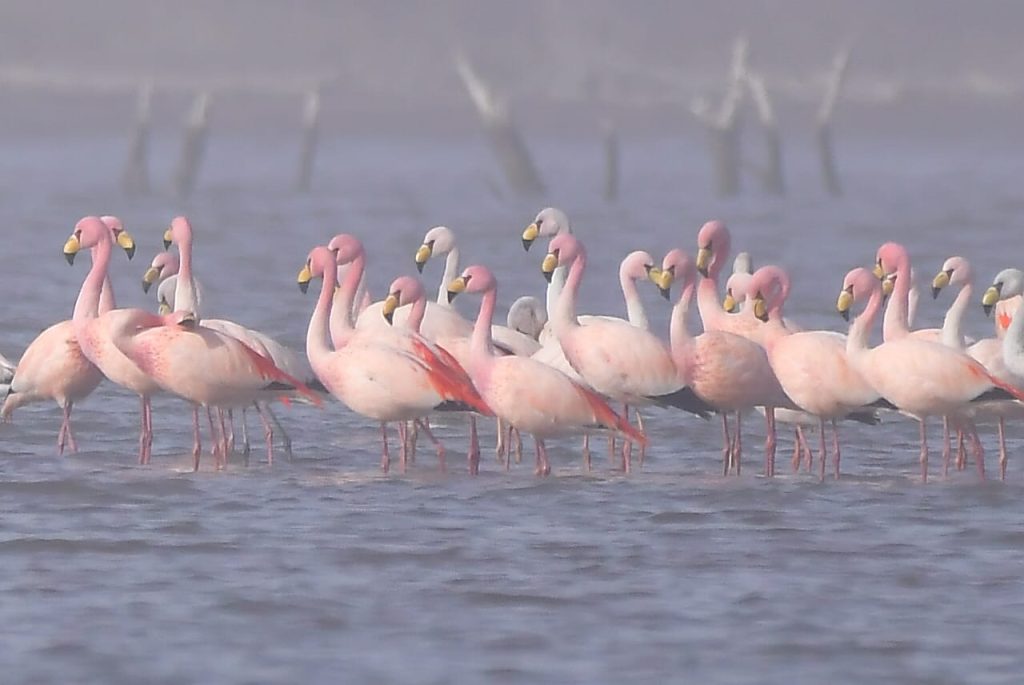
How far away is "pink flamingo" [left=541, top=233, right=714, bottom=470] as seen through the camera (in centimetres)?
1119

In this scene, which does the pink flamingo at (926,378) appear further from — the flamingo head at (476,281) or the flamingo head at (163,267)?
the flamingo head at (163,267)

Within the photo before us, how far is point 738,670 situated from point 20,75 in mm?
48789

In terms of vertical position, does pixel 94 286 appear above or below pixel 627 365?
above

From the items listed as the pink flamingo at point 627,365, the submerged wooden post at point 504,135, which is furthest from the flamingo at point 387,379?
the submerged wooden post at point 504,135

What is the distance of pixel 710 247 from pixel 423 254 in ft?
4.56

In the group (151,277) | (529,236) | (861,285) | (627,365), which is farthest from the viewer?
(151,277)

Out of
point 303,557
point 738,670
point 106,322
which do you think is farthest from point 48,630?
point 106,322

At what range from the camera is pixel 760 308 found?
1146 centimetres

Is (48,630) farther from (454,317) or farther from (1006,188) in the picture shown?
(1006,188)

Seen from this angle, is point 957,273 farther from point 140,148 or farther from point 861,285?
point 140,148

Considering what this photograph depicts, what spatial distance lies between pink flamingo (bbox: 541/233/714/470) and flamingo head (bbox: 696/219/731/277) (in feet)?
2.46

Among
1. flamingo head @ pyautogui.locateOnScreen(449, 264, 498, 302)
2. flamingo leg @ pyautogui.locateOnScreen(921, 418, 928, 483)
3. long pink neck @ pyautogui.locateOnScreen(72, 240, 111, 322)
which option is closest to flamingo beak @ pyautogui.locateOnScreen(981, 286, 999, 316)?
flamingo leg @ pyautogui.locateOnScreen(921, 418, 928, 483)

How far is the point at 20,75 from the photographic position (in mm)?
55219

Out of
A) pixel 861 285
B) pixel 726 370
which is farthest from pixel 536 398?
pixel 861 285
